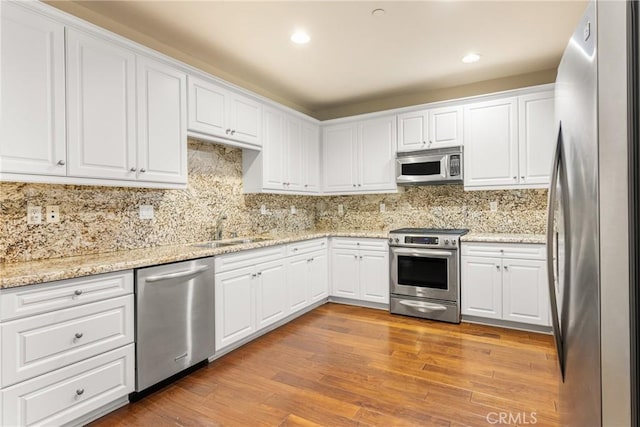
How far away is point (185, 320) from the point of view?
2.51 meters

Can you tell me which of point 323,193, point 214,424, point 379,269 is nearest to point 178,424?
point 214,424

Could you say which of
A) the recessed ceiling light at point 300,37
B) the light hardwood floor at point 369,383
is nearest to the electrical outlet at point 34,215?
the light hardwood floor at point 369,383

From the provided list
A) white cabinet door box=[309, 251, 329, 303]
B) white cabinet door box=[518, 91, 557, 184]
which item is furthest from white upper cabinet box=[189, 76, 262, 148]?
white cabinet door box=[518, 91, 557, 184]

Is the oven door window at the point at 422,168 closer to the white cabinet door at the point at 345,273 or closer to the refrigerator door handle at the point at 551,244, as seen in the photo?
the white cabinet door at the point at 345,273

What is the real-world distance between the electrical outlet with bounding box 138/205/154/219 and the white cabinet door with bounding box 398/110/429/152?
292cm

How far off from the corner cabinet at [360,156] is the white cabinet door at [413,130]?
0.10 metres

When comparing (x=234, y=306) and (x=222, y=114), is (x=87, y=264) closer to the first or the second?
(x=234, y=306)

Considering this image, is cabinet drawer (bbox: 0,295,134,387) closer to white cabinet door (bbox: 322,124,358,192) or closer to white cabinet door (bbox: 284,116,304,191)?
white cabinet door (bbox: 284,116,304,191)

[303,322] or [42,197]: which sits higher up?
[42,197]

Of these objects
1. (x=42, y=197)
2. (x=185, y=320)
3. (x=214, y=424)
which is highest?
(x=42, y=197)

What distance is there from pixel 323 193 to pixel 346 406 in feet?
10.1

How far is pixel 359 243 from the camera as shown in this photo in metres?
4.26

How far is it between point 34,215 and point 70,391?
1145mm

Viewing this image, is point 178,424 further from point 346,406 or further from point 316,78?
point 316,78
